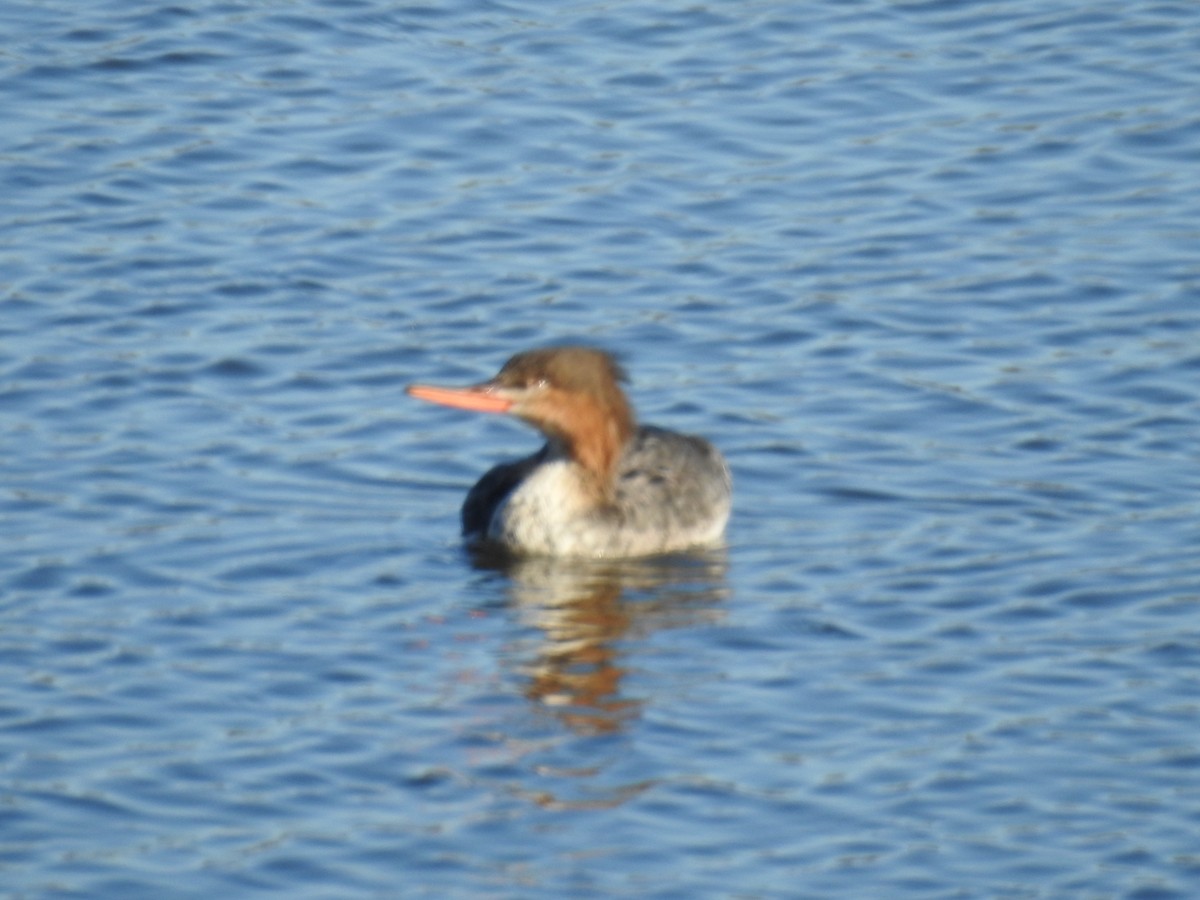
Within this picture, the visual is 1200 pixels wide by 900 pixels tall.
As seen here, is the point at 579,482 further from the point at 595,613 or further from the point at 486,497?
the point at 595,613

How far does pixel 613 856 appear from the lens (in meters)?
9.34

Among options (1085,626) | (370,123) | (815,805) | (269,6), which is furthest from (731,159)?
(815,805)

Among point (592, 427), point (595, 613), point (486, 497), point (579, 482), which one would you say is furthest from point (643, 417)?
point (595, 613)

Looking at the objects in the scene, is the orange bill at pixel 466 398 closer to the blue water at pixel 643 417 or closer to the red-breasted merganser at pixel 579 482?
→ the red-breasted merganser at pixel 579 482

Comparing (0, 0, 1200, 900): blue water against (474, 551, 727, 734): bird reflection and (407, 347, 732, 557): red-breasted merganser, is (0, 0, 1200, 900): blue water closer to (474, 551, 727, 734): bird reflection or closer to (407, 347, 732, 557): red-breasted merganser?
(474, 551, 727, 734): bird reflection

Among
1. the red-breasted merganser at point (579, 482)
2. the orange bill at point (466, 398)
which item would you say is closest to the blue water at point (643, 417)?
the red-breasted merganser at point (579, 482)

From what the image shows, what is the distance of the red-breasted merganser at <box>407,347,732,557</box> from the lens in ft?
42.0

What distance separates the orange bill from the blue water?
645 mm

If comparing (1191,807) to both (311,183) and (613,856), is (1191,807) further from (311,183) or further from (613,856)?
(311,183)

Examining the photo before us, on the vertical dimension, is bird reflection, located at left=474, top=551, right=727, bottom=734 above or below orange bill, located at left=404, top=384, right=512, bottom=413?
below

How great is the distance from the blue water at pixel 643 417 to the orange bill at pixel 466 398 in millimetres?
645

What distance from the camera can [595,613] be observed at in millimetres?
12023

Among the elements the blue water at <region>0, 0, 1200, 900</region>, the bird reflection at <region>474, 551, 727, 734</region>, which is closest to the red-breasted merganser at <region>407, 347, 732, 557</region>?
the bird reflection at <region>474, 551, 727, 734</region>

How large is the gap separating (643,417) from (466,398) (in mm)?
1747
